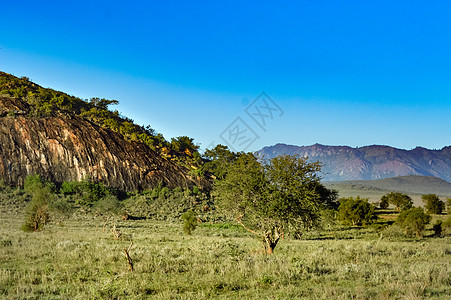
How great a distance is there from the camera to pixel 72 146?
7231 cm

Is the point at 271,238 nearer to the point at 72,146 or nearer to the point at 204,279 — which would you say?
the point at 204,279

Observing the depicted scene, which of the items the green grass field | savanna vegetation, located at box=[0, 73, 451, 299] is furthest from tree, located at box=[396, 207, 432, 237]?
the green grass field

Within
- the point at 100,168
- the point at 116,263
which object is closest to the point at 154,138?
the point at 100,168

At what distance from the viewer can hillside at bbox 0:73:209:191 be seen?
223ft

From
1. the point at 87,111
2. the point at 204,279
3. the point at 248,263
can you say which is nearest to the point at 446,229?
the point at 248,263

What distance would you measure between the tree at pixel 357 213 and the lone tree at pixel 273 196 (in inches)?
1428

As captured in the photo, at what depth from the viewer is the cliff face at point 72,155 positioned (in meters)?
67.0

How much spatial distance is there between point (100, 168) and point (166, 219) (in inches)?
988

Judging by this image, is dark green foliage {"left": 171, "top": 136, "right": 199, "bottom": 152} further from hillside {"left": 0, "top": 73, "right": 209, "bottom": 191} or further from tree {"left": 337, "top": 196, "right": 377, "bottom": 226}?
tree {"left": 337, "top": 196, "right": 377, "bottom": 226}

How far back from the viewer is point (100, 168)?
72.6m

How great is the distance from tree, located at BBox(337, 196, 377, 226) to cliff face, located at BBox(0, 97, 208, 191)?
36.5 m

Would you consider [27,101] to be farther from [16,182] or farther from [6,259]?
[6,259]

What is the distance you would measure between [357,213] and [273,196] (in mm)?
38980

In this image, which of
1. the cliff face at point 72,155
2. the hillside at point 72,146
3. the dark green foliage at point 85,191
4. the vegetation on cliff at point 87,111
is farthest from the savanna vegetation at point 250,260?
the vegetation on cliff at point 87,111
